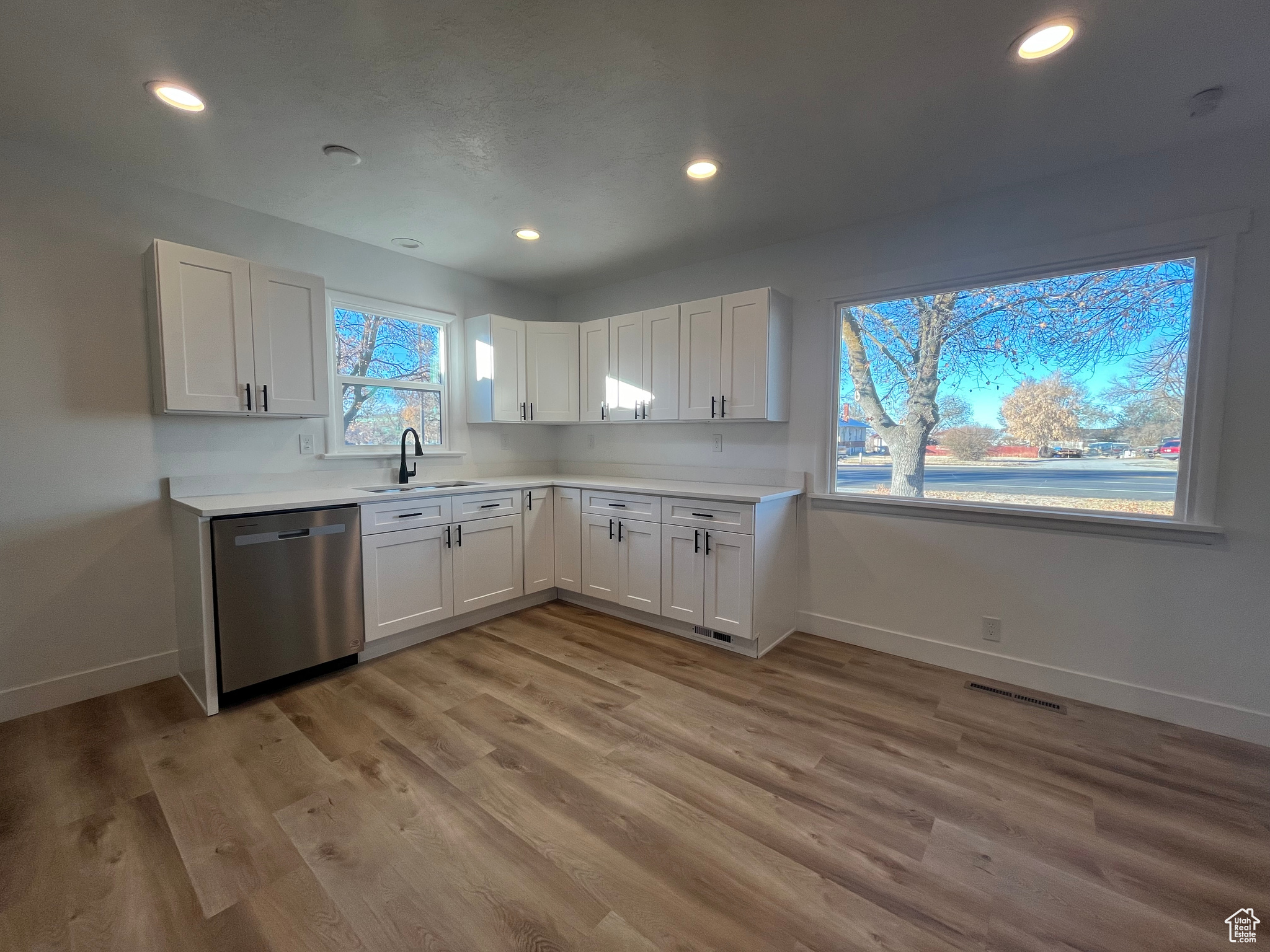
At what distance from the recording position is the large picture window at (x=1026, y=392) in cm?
243

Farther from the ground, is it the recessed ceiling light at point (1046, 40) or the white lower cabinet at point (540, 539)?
the recessed ceiling light at point (1046, 40)

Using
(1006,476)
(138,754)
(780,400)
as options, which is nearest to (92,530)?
(138,754)

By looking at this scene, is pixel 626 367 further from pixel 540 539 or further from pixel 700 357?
pixel 540 539

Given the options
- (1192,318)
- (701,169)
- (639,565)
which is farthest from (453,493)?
(1192,318)

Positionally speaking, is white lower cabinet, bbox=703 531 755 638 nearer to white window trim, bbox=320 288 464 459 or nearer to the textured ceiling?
the textured ceiling

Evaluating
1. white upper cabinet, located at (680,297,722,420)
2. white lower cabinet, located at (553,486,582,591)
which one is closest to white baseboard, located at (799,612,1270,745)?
white upper cabinet, located at (680,297,722,420)

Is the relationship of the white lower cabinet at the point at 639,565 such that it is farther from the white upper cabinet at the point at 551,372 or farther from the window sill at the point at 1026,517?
the white upper cabinet at the point at 551,372

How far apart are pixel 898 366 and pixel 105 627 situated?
4.56m

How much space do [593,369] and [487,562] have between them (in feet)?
5.64

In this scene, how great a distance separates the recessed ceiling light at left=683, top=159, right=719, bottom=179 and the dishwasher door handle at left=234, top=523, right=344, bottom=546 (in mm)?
2570

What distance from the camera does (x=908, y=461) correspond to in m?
3.12

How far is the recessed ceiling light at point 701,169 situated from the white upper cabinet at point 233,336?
7.24 ft

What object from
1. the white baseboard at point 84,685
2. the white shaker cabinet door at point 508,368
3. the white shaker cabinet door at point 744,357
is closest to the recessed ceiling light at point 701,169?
the white shaker cabinet door at point 744,357

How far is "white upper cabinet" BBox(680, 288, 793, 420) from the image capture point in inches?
128
